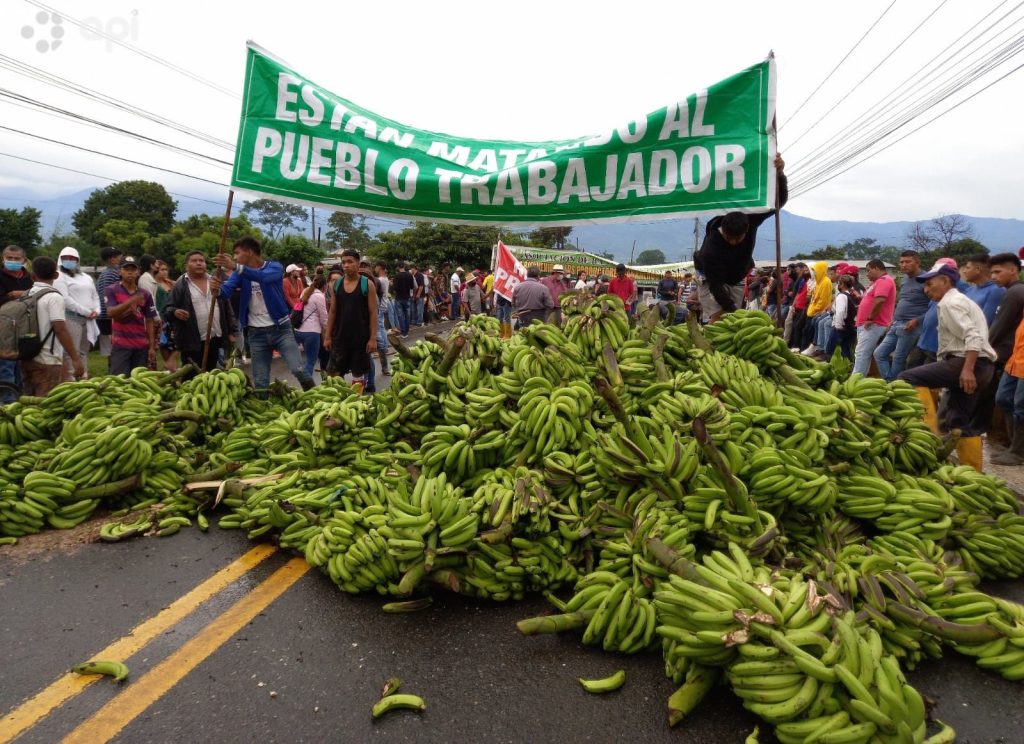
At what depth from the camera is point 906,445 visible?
3.95m

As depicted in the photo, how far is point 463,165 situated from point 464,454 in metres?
3.00

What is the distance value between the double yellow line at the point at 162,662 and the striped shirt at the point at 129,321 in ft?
15.7

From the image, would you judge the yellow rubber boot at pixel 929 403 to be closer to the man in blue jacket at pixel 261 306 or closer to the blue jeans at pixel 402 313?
the man in blue jacket at pixel 261 306

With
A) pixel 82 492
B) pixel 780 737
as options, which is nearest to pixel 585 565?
pixel 780 737

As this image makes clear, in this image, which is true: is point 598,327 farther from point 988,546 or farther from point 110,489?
point 110,489

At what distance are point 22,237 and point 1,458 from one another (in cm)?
4198

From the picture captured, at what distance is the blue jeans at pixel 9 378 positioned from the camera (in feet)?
20.6

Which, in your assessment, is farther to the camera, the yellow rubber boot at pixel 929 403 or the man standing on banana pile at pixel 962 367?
the yellow rubber boot at pixel 929 403

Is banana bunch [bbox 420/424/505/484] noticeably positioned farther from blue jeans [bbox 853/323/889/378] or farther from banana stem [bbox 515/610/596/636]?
blue jeans [bbox 853/323/889/378]

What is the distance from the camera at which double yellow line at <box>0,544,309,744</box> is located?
7.96 feet

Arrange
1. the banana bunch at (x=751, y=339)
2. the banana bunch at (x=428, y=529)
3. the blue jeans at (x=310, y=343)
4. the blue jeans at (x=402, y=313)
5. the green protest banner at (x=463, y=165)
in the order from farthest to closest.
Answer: the blue jeans at (x=402, y=313), the blue jeans at (x=310, y=343), the green protest banner at (x=463, y=165), the banana bunch at (x=751, y=339), the banana bunch at (x=428, y=529)

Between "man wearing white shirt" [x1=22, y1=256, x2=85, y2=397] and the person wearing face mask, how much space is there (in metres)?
1.12

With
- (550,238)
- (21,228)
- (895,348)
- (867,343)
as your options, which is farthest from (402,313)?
(550,238)

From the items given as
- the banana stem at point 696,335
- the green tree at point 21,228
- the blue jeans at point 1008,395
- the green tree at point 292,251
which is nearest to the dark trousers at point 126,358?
the banana stem at point 696,335
